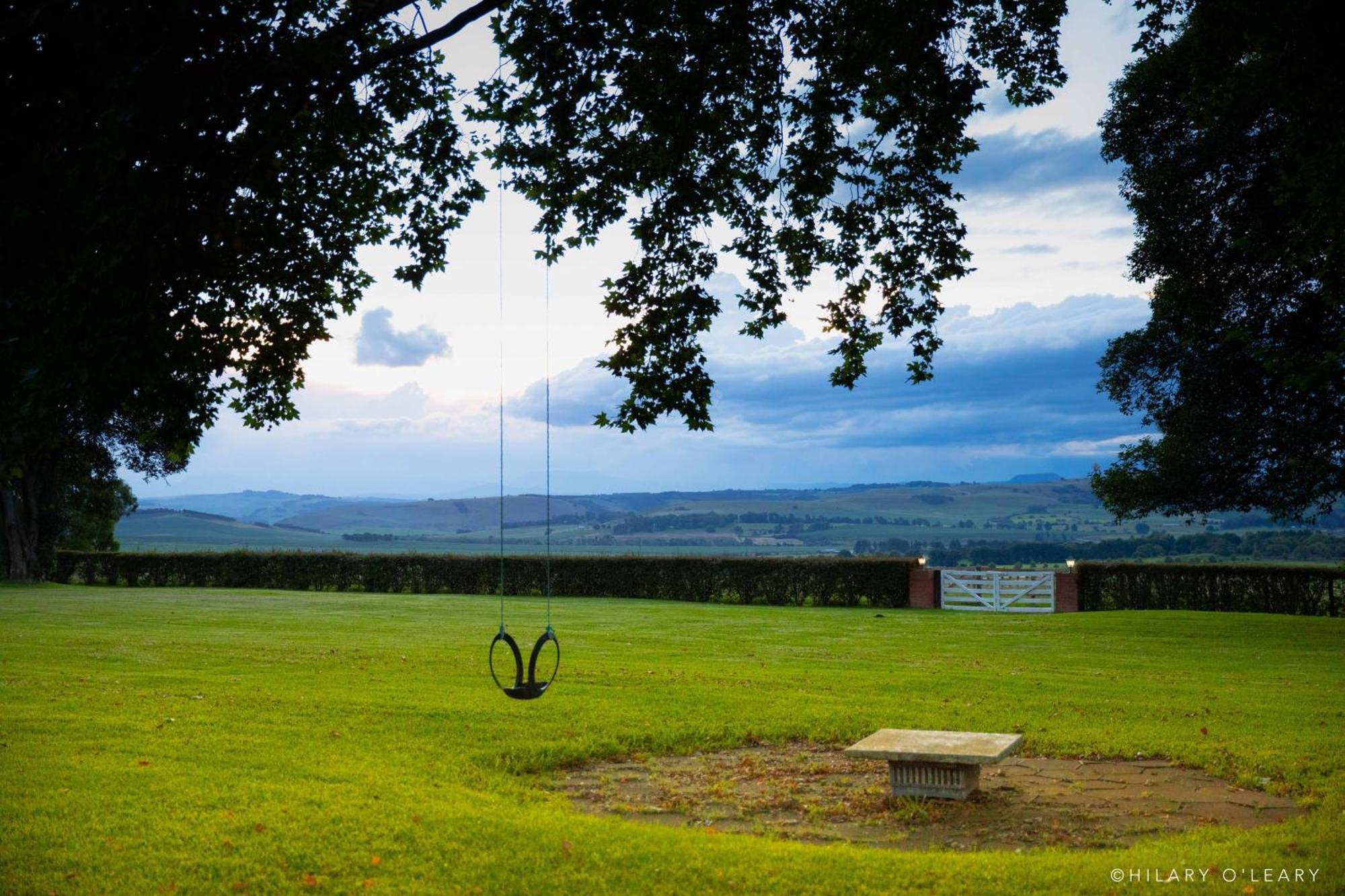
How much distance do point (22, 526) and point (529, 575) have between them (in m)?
19.5

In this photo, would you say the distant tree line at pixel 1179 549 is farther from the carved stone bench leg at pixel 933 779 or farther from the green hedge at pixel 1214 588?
the carved stone bench leg at pixel 933 779

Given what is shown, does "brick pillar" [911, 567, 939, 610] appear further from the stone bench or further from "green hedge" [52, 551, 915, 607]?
the stone bench

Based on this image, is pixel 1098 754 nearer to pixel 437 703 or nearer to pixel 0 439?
pixel 437 703

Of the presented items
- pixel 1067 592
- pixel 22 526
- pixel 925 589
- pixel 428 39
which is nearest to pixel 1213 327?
pixel 1067 592

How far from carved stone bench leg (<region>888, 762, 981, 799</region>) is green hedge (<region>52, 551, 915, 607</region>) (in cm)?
2485

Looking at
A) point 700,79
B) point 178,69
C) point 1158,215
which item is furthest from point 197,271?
point 1158,215

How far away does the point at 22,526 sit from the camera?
40.2m

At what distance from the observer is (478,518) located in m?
139

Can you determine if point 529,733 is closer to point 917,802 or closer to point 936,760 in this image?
point 917,802

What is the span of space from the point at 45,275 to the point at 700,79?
632cm

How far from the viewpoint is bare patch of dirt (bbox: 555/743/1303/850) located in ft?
25.8

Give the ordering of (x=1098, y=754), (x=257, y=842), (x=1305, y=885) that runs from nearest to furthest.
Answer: (x=1305, y=885) → (x=257, y=842) → (x=1098, y=754)

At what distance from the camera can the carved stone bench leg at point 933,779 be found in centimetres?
868

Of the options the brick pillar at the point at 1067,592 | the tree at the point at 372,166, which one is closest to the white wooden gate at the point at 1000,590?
the brick pillar at the point at 1067,592
